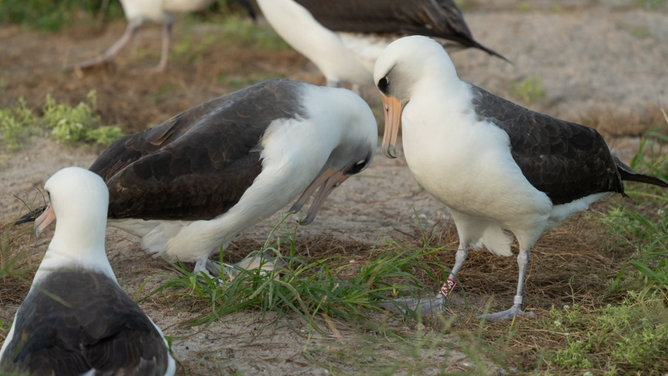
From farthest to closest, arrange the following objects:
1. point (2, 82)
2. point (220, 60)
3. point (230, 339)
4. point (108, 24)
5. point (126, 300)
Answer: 1. point (108, 24)
2. point (220, 60)
3. point (2, 82)
4. point (230, 339)
5. point (126, 300)

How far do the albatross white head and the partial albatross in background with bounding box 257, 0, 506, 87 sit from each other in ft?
13.5

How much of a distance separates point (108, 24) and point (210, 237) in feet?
25.9

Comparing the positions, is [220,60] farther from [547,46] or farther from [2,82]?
[547,46]

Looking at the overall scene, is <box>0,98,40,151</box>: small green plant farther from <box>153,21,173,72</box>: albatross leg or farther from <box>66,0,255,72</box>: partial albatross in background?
<box>153,21,173,72</box>: albatross leg

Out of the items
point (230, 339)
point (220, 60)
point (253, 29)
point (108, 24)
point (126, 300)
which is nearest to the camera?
point (126, 300)

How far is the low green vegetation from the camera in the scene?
7.25 meters

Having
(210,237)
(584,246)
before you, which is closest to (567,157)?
(584,246)

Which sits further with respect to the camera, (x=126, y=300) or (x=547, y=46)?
(x=547, y=46)

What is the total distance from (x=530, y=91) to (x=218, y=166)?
4.91 m

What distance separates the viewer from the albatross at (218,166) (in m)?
5.00

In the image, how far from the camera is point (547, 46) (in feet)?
34.7

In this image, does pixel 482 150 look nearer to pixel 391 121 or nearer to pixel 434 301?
pixel 391 121

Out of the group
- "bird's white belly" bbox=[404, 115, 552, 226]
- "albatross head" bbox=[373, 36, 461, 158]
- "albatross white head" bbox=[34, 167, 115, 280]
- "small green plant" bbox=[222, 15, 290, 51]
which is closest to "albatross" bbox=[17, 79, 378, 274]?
"albatross head" bbox=[373, 36, 461, 158]

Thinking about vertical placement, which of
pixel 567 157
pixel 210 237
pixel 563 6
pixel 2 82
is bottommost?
pixel 563 6
